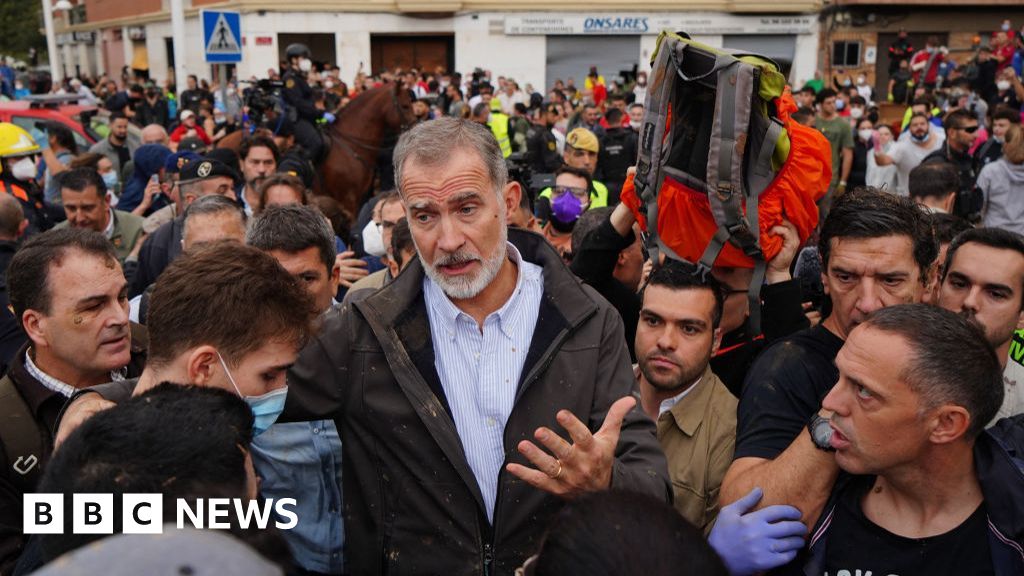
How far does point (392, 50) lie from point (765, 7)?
12.8 meters

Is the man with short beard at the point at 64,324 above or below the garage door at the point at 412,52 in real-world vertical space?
below

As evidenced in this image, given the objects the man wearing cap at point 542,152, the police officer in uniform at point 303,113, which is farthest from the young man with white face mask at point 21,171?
the man wearing cap at point 542,152

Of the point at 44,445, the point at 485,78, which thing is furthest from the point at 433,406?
the point at 485,78

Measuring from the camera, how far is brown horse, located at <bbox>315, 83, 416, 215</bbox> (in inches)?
449

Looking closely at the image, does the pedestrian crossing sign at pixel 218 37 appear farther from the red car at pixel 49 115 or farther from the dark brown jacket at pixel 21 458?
the dark brown jacket at pixel 21 458

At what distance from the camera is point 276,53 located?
2931cm

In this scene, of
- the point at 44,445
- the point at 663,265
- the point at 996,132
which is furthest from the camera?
the point at 996,132

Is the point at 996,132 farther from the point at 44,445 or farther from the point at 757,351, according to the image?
the point at 44,445

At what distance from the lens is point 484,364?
254cm

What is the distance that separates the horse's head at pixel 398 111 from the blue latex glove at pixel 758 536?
34.1 ft

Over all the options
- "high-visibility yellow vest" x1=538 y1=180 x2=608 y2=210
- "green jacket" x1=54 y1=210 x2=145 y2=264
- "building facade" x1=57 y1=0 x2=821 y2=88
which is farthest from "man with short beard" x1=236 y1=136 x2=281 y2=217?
"building facade" x1=57 y1=0 x2=821 y2=88

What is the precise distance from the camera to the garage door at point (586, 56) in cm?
3025

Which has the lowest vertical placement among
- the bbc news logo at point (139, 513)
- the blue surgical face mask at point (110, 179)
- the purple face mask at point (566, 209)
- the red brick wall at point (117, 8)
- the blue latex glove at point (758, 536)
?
the blue surgical face mask at point (110, 179)

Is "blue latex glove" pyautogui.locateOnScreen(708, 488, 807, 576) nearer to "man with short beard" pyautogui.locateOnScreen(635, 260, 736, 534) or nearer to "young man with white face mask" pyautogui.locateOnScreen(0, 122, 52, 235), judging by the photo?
"man with short beard" pyautogui.locateOnScreen(635, 260, 736, 534)
